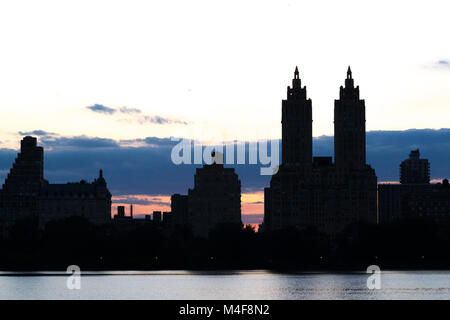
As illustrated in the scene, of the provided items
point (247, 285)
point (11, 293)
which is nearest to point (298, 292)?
point (247, 285)

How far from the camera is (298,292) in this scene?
155000mm

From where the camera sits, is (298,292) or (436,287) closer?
(298,292)
